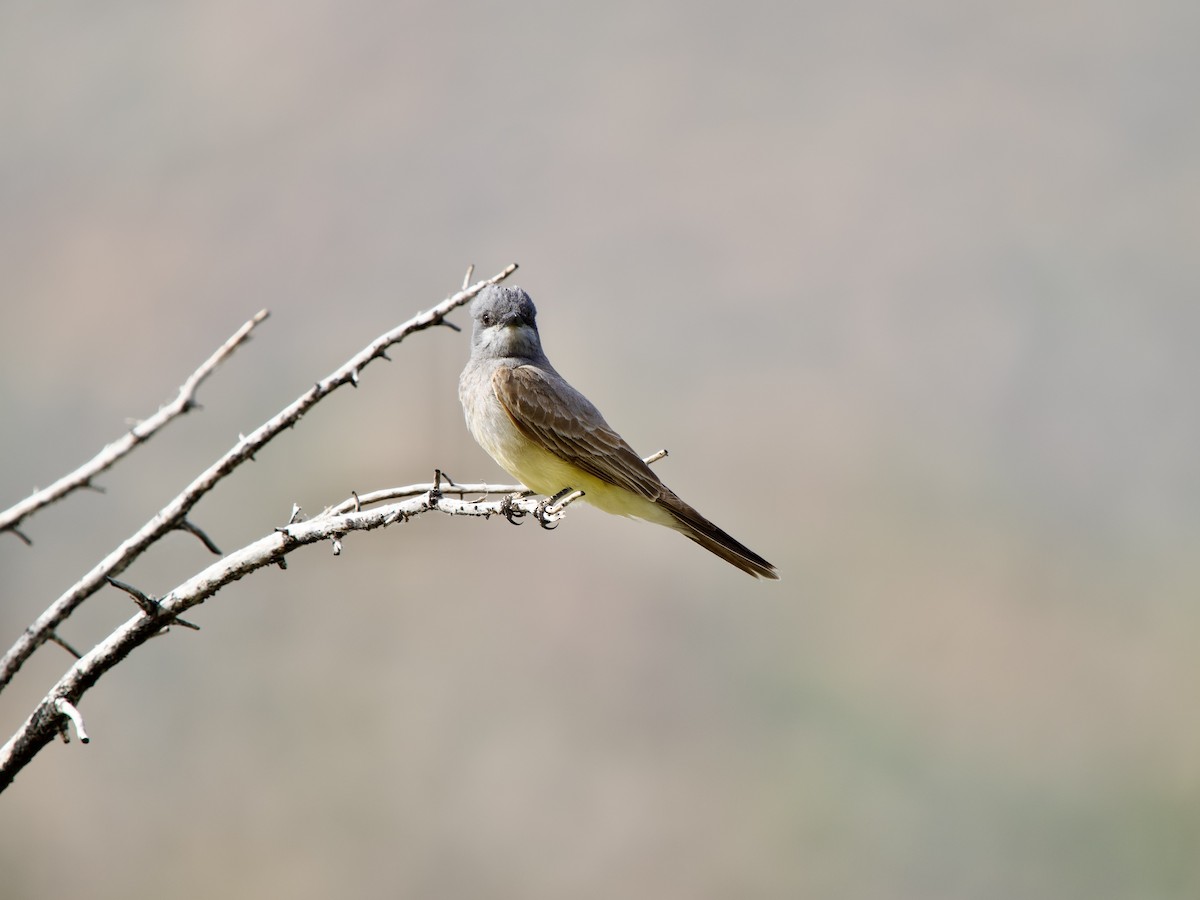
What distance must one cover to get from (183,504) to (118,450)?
0.21m

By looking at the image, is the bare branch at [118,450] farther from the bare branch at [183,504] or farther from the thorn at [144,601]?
the thorn at [144,601]

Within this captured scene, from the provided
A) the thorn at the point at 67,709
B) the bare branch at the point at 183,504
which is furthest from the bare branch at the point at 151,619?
the bare branch at the point at 183,504

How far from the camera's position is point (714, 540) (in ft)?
19.1

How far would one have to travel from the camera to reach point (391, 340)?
2.64m

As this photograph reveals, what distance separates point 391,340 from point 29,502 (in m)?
0.85

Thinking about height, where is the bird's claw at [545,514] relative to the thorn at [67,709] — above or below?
above

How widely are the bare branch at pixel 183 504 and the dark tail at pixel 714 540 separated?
3130 millimetres

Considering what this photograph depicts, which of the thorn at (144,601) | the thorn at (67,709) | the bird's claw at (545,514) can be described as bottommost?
the thorn at (67,709)

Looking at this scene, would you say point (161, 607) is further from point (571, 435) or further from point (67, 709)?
point (571, 435)

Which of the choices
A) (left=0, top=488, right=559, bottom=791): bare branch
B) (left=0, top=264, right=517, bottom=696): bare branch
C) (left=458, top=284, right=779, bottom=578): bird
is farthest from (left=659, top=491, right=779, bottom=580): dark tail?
(left=0, top=264, right=517, bottom=696): bare branch

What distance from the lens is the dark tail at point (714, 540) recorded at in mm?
5672

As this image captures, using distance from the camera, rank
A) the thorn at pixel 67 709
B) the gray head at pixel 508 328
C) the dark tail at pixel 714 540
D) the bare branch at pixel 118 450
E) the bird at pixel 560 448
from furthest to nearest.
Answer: the gray head at pixel 508 328 < the bird at pixel 560 448 < the dark tail at pixel 714 540 < the thorn at pixel 67 709 < the bare branch at pixel 118 450

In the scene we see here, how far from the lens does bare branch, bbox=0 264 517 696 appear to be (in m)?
2.14

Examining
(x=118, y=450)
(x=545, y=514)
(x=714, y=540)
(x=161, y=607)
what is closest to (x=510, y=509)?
(x=545, y=514)
